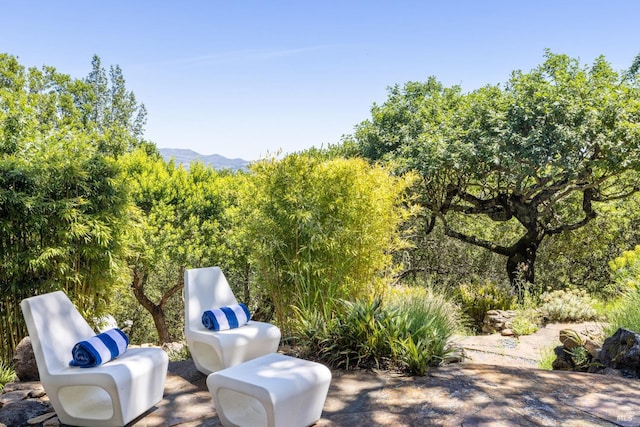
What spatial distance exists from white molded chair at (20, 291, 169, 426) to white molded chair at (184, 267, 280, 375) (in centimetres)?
62

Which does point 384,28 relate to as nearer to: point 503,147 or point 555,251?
point 503,147

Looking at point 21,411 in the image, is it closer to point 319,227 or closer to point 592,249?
point 319,227

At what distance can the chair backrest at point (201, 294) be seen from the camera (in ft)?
14.0

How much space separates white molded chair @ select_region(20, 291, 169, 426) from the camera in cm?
292

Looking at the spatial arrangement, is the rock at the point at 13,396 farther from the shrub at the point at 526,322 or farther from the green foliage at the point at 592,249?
the green foliage at the point at 592,249

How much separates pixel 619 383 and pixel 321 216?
120 inches

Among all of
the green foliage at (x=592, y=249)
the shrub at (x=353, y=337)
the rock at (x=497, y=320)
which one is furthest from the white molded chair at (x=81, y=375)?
the green foliage at (x=592, y=249)

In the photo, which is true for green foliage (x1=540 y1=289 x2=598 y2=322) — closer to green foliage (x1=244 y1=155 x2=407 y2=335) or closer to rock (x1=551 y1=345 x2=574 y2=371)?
rock (x1=551 y1=345 x2=574 y2=371)

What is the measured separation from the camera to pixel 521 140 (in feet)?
26.2

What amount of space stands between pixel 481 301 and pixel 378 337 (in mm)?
5462

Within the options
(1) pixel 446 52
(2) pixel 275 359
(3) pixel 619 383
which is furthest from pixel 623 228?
(2) pixel 275 359

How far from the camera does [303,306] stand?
477cm

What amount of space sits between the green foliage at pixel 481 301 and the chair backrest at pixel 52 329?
696 cm

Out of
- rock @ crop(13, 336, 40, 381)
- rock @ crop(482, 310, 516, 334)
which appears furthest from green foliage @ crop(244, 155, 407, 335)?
rock @ crop(482, 310, 516, 334)
